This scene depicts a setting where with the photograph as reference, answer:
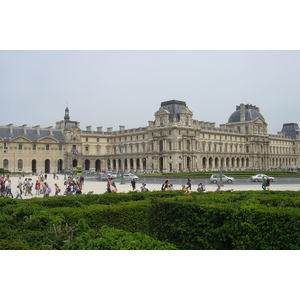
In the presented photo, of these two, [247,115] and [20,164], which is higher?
[247,115]

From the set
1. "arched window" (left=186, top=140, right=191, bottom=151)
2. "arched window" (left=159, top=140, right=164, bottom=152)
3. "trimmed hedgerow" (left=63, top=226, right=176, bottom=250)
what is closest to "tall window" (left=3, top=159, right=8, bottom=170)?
"arched window" (left=159, top=140, right=164, bottom=152)

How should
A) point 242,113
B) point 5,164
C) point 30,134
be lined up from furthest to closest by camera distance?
point 242,113
point 30,134
point 5,164

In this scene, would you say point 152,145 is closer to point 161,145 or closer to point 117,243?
point 161,145

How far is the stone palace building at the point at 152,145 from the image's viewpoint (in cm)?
7850

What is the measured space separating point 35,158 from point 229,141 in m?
45.3

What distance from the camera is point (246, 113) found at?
9931cm

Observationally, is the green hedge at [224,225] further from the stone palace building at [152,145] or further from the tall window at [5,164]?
the tall window at [5,164]

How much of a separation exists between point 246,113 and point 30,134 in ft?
174

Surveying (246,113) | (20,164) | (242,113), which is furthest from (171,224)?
(246,113)

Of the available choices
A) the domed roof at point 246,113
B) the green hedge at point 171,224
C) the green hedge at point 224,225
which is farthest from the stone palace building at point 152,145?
the green hedge at point 224,225

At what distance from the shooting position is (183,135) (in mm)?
77750

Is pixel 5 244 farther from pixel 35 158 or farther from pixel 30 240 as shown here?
pixel 35 158

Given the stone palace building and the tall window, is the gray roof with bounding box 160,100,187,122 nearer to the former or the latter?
the stone palace building

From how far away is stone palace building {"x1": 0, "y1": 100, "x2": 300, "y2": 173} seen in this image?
78.5m
